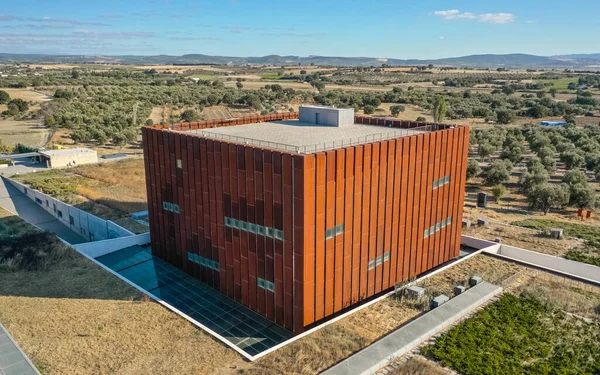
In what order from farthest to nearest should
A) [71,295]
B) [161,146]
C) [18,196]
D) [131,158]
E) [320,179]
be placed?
[131,158], [18,196], [161,146], [71,295], [320,179]

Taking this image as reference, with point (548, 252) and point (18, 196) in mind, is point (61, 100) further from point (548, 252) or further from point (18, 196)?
point (548, 252)

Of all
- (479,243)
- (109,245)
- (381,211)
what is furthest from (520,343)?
(109,245)

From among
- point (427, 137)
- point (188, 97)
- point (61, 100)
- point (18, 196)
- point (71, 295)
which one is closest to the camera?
point (71, 295)

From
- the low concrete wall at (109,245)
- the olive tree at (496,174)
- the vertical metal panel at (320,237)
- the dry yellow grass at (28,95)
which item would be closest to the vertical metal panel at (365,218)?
the vertical metal panel at (320,237)

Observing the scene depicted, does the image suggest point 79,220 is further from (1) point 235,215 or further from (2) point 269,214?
(2) point 269,214

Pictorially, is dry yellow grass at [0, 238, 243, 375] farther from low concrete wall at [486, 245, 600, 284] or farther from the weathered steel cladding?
low concrete wall at [486, 245, 600, 284]

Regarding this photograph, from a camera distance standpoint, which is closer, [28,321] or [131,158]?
[28,321]

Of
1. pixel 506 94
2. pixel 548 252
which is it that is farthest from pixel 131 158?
pixel 506 94
